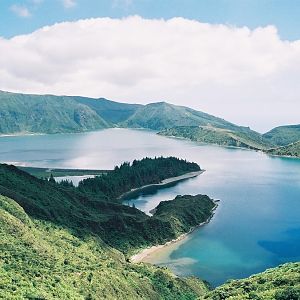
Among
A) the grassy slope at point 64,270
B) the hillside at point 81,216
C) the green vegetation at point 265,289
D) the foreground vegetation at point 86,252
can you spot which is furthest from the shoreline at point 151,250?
the green vegetation at point 265,289

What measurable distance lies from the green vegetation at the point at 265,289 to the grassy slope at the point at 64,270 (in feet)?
64.1

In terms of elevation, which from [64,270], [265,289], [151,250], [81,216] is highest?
[265,289]

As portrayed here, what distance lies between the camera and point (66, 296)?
61.5 m

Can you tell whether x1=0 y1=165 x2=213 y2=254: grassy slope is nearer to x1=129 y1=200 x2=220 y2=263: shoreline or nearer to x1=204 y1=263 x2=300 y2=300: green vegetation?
x1=129 y1=200 x2=220 y2=263: shoreline

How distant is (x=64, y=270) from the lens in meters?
71.8

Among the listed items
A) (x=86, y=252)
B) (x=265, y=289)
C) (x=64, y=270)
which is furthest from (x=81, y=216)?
(x=265, y=289)

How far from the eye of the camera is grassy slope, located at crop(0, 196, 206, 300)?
202 ft

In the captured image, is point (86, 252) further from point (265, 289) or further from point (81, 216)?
point (265, 289)

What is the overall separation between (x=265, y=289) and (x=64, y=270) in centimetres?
3321

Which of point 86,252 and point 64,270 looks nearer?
point 64,270

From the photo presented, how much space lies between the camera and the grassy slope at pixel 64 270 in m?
61.5

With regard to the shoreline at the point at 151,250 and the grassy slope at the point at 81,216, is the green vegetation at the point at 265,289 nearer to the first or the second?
the grassy slope at the point at 81,216

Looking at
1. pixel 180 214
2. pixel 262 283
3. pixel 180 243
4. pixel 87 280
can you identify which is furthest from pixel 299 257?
pixel 87 280

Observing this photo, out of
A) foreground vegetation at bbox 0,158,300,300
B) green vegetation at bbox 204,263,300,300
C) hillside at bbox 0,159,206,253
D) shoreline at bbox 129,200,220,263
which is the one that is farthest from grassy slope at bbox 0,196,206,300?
green vegetation at bbox 204,263,300,300
